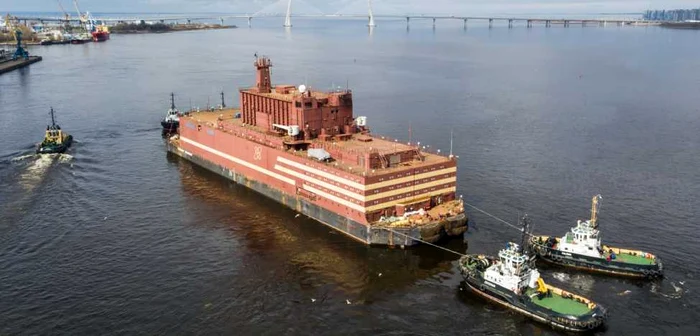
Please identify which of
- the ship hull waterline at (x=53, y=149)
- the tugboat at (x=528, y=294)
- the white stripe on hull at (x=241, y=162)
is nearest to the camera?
the tugboat at (x=528, y=294)

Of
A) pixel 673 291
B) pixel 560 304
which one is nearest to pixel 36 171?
pixel 560 304


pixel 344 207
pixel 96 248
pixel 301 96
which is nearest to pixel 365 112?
pixel 301 96

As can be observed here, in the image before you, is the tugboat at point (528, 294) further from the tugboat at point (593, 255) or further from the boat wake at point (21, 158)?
the boat wake at point (21, 158)

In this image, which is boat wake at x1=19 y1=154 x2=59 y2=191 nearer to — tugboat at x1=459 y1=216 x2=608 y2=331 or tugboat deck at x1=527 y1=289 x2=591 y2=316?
tugboat at x1=459 y1=216 x2=608 y2=331

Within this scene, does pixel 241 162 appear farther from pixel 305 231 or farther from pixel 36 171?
pixel 36 171

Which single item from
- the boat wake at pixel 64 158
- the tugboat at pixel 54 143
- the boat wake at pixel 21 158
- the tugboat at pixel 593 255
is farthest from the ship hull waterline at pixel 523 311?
the boat wake at pixel 21 158

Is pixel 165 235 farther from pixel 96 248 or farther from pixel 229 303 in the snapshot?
pixel 229 303
